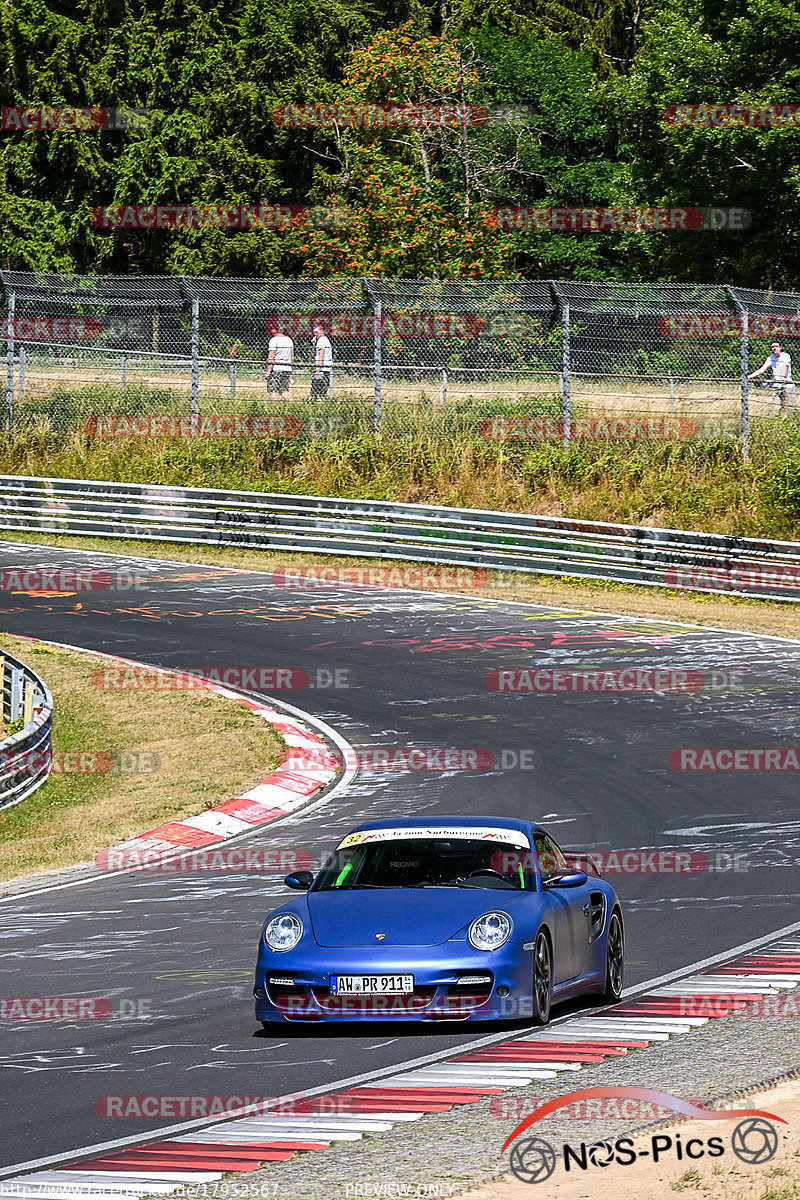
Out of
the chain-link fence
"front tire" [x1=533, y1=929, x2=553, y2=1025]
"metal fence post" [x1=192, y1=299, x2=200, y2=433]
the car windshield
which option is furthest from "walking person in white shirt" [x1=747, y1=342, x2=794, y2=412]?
"front tire" [x1=533, y1=929, x2=553, y2=1025]

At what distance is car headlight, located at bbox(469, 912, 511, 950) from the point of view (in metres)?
8.16

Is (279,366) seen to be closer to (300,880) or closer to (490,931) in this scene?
(300,880)

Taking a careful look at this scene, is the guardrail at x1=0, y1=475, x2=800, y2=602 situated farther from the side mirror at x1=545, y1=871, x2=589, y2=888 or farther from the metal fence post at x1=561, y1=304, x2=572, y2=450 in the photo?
the side mirror at x1=545, y1=871, x2=589, y2=888

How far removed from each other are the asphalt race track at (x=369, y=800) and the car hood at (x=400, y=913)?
47 centimetres

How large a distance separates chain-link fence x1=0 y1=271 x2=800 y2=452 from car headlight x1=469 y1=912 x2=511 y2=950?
1803 cm

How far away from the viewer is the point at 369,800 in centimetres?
1505

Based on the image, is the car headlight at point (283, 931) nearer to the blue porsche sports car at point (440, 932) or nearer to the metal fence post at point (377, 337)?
the blue porsche sports car at point (440, 932)

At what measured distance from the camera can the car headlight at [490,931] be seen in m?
8.16

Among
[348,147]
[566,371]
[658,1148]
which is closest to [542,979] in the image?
[658,1148]

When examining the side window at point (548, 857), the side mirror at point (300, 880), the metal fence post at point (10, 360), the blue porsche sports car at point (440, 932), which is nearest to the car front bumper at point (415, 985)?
the blue porsche sports car at point (440, 932)

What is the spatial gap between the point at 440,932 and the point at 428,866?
0.85 metres

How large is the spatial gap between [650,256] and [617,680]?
35094 millimetres

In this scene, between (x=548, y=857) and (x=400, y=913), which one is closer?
(x=400, y=913)

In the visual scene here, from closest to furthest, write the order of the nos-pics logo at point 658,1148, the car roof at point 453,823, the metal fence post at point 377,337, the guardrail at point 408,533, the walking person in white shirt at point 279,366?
the nos-pics logo at point 658,1148 < the car roof at point 453,823 < the guardrail at point 408,533 < the metal fence post at point 377,337 < the walking person in white shirt at point 279,366
